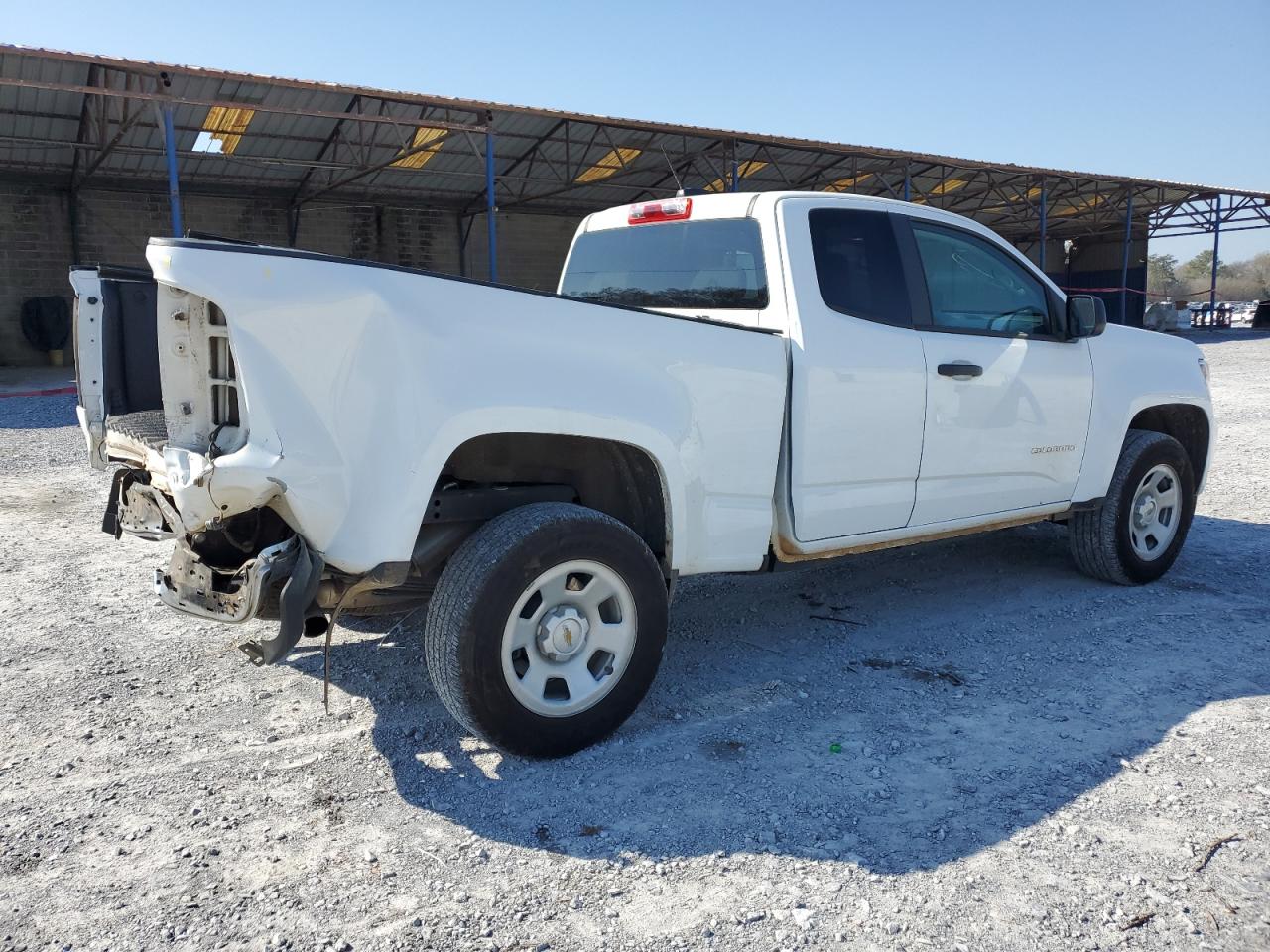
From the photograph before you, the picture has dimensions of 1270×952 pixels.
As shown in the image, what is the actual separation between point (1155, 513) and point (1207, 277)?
8930 cm

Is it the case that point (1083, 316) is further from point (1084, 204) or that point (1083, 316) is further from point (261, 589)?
point (1084, 204)

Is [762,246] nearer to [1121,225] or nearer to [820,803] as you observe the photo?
[820,803]

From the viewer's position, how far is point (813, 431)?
389 cm

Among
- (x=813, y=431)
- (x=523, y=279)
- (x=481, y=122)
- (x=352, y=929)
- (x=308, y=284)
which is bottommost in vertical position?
(x=352, y=929)

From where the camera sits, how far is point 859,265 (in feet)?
13.7

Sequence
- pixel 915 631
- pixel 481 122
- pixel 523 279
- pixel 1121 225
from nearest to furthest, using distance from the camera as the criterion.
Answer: pixel 915 631 → pixel 481 122 → pixel 523 279 → pixel 1121 225

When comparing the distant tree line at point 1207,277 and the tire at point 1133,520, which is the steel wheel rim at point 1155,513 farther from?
the distant tree line at point 1207,277

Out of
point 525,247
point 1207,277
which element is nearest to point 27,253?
point 525,247

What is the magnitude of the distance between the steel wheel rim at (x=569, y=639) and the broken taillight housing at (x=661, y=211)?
75.2 inches

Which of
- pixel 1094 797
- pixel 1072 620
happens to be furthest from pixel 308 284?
pixel 1072 620

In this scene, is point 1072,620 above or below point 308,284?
below

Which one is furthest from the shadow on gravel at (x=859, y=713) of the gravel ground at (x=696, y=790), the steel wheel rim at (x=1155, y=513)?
the steel wheel rim at (x=1155, y=513)

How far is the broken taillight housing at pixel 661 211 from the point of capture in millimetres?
4465

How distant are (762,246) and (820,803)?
2.24 m
